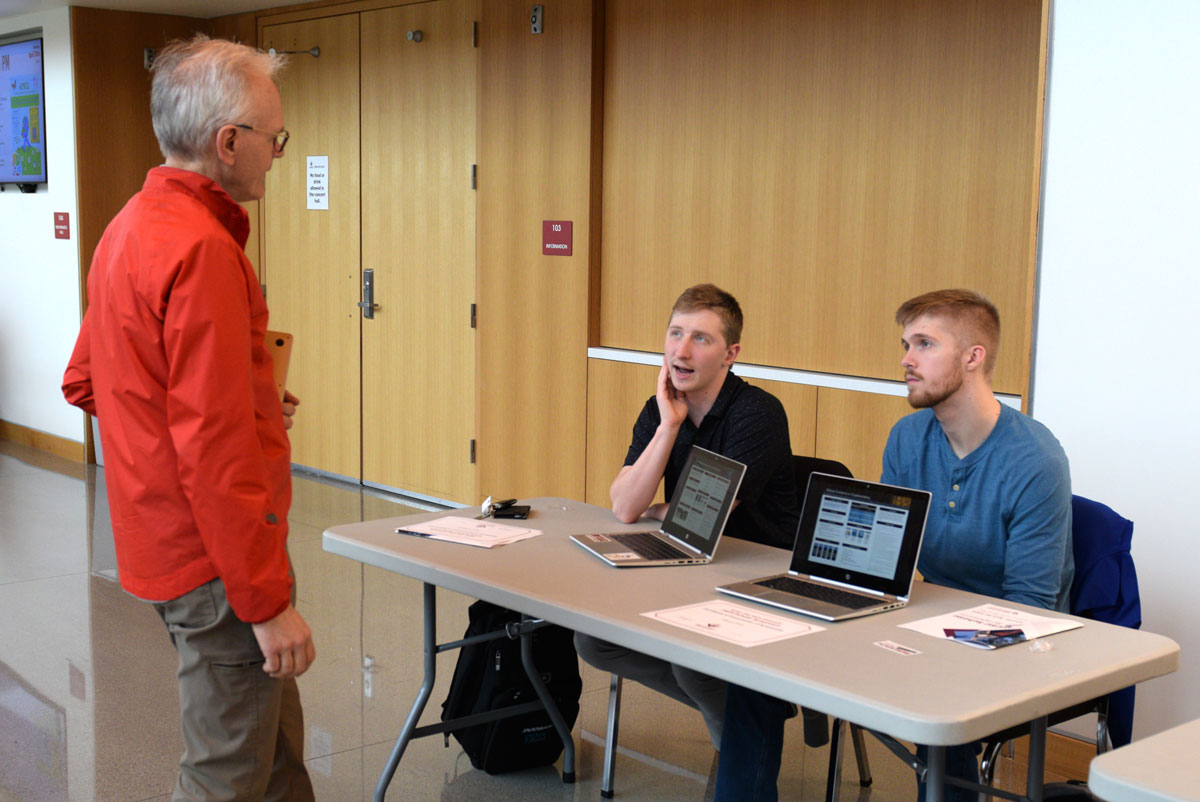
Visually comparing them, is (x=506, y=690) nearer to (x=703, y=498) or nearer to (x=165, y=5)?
(x=703, y=498)

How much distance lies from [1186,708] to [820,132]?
7.82 feet

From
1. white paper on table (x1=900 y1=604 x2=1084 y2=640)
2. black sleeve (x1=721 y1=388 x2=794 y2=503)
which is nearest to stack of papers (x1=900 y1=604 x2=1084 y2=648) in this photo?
white paper on table (x1=900 y1=604 x2=1084 y2=640)

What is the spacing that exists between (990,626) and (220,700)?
1.28 meters

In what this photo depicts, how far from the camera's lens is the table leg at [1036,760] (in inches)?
83.7

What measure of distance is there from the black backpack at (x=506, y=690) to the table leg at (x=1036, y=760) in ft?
4.09

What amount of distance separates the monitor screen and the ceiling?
0.30m

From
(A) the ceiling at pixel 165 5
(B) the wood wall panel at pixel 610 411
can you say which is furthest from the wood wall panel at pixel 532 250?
(A) the ceiling at pixel 165 5

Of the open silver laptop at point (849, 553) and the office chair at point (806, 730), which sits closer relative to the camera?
the open silver laptop at point (849, 553)

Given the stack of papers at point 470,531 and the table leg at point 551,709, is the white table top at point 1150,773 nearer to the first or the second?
the stack of papers at point 470,531

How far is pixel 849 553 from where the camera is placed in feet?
7.52

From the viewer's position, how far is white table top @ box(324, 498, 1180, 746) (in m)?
1.72

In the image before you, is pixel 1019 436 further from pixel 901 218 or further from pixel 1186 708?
pixel 901 218

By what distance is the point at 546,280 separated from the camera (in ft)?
18.2

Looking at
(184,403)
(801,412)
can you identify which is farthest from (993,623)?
(801,412)
